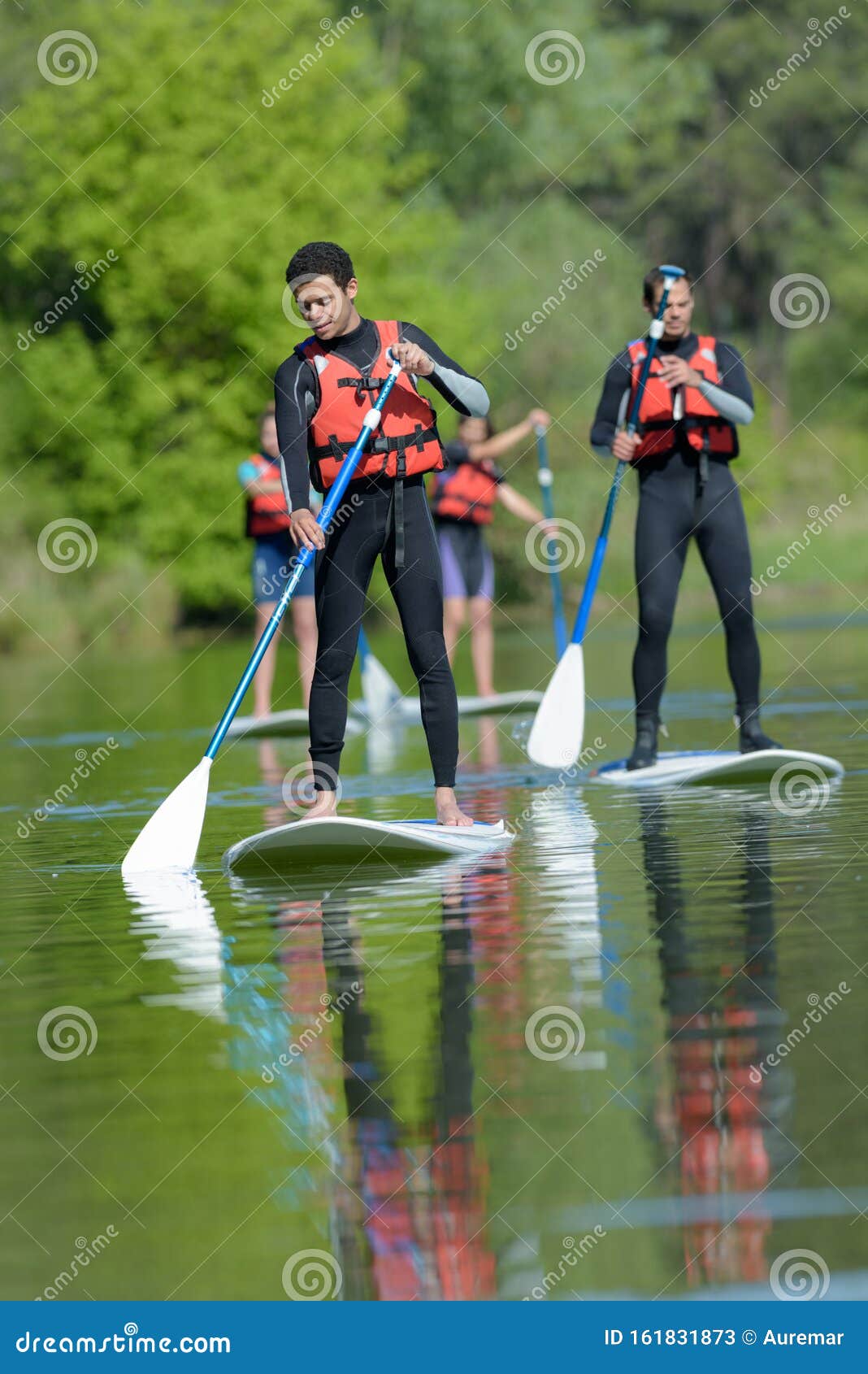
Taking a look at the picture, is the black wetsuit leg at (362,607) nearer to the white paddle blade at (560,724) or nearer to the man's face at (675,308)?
the man's face at (675,308)

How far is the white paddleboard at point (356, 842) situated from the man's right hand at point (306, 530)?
85cm

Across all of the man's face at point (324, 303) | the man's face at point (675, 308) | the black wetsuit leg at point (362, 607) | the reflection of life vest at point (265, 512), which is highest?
the man's face at point (675, 308)

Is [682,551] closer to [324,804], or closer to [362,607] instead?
[362,607]

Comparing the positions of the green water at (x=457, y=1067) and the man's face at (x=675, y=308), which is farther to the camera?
the man's face at (x=675, y=308)

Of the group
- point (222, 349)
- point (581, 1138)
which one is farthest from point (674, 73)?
point (581, 1138)

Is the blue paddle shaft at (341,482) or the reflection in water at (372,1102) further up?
the blue paddle shaft at (341,482)

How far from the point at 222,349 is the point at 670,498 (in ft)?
85.7

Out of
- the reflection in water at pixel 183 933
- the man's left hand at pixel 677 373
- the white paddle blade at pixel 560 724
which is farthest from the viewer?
the white paddle blade at pixel 560 724
